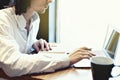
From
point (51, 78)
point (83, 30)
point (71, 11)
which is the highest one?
point (71, 11)

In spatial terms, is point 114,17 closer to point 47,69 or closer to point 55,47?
point 55,47

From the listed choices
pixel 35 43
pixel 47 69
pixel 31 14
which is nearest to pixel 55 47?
pixel 35 43

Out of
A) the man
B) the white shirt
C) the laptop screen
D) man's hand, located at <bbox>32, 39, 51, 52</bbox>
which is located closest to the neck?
the man

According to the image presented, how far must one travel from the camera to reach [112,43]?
1.43 meters

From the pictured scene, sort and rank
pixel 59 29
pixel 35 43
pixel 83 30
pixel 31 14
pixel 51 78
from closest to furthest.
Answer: pixel 51 78
pixel 31 14
pixel 35 43
pixel 83 30
pixel 59 29

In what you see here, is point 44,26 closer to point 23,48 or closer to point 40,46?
point 40,46

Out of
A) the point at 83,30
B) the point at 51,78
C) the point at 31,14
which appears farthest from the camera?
the point at 83,30

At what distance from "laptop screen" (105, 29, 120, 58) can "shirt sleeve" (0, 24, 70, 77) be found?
32 centimetres

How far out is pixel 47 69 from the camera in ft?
4.03

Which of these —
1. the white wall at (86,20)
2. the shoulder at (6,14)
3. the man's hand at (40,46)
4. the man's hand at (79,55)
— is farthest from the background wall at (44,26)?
the man's hand at (79,55)

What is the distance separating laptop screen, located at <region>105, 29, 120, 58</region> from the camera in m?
1.38

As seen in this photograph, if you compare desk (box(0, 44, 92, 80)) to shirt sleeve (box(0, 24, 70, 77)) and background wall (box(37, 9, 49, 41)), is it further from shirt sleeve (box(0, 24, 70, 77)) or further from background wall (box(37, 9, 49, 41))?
background wall (box(37, 9, 49, 41))

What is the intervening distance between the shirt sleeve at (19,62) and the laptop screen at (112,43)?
32 centimetres

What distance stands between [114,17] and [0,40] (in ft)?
3.23
